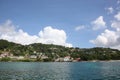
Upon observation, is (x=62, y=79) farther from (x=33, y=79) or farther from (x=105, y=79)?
(x=105, y=79)

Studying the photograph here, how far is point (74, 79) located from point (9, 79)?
2084 cm

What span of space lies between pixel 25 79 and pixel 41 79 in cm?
514

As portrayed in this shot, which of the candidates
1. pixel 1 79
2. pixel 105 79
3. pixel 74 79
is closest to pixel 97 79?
pixel 105 79

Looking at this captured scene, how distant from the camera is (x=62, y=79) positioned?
2805 inches

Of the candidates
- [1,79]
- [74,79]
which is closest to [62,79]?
[74,79]

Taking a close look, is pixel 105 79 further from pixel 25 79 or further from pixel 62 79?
pixel 25 79

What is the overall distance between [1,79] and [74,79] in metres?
23.2

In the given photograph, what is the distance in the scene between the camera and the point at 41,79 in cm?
7144

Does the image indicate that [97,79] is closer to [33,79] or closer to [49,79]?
[49,79]

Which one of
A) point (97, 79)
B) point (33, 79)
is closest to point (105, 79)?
point (97, 79)

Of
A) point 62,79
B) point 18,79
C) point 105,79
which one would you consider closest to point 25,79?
point 18,79

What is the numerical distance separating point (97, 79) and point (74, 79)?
7.27 meters

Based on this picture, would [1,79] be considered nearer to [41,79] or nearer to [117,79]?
[41,79]

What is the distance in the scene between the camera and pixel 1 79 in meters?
70.2
